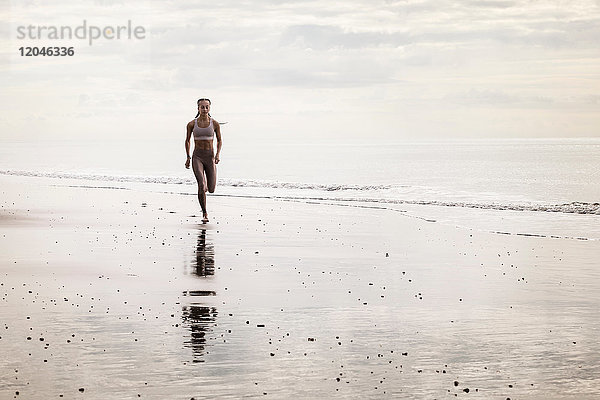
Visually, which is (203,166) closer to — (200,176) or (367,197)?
(200,176)

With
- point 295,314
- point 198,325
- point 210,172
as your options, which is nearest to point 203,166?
point 210,172

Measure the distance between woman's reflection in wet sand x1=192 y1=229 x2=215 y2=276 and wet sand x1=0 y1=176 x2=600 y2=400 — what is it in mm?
43

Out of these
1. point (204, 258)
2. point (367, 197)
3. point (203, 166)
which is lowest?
point (204, 258)

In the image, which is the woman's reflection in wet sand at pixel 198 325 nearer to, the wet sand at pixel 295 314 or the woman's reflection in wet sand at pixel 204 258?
the wet sand at pixel 295 314

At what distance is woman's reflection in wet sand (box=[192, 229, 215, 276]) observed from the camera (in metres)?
14.3

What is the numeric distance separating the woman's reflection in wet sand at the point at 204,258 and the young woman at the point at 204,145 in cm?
388

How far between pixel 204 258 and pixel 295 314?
536 cm

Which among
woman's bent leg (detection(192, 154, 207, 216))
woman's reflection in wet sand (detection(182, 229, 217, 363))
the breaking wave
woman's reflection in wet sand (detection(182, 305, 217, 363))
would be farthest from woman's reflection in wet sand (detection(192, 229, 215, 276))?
the breaking wave

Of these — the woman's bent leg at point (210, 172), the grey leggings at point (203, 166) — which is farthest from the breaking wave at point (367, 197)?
the grey leggings at point (203, 166)

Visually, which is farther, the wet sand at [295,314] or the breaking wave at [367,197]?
the breaking wave at [367,197]

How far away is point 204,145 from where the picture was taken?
23203 mm

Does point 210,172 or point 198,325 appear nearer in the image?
point 198,325

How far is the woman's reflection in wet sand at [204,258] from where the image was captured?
14.3 meters

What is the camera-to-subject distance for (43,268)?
47.4 feet
